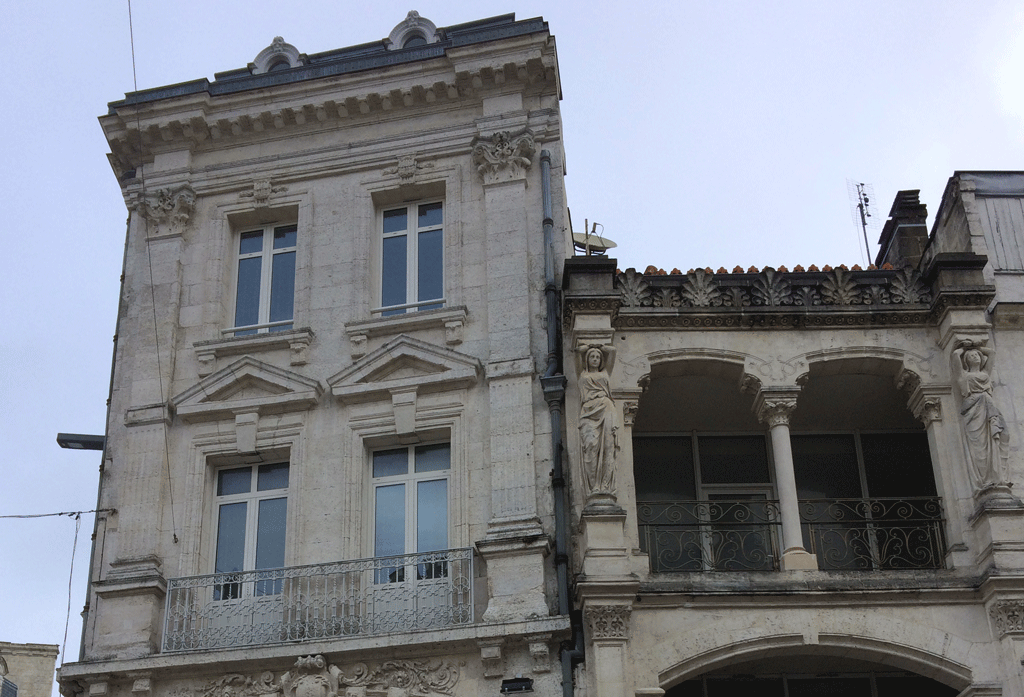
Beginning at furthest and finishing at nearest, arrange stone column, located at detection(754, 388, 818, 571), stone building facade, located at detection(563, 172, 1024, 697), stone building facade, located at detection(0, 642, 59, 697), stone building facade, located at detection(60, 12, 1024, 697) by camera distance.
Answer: stone building facade, located at detection(0, 642, 59, 697)
stone column, located at detection(754, 388, 818, 571)
stone building facade, located at detection(60, 12, 1024, 697)
stone building facade, located at detection(563, 172, 1024, 697)

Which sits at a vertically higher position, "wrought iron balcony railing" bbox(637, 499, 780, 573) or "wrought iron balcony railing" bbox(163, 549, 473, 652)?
"wrought iron balcony railing" bbox(637, 499, 780, 573)

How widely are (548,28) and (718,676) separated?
9183 millimetres

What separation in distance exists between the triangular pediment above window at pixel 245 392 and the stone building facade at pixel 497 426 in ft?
0.15

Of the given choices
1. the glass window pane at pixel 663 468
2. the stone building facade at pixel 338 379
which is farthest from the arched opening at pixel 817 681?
the stone building facade at pixel 338 379

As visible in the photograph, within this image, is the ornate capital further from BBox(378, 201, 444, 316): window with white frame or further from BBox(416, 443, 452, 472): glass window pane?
BBox(378, 201, 444, 316): window with white frame

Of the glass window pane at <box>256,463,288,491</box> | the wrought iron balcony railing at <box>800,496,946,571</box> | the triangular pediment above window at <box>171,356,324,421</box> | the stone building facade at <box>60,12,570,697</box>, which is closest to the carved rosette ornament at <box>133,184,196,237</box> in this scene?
the stone building facade at <box>60,12,570,697</box>

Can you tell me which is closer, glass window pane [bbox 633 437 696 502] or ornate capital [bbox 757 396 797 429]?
ornate capital [bbox 757 396 797 429]

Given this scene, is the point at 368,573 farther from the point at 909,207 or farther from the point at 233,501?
the point at 909,207

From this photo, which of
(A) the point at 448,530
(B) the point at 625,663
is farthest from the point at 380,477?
(B) the point at 625,663

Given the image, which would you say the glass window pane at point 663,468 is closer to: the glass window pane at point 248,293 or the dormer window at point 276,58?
the glass window pane at point 248,293

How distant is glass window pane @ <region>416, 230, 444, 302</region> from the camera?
17609 millimetres

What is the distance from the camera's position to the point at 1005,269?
54.2 feet

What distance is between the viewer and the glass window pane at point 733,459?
57.8 ft

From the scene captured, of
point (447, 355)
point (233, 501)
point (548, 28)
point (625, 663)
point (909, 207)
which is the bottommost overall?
point (625, 663)
